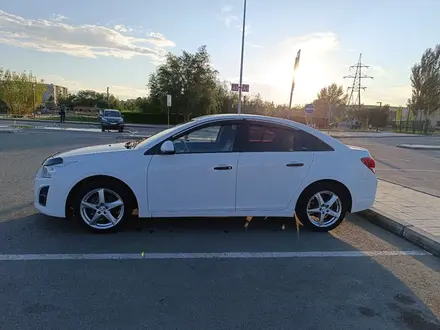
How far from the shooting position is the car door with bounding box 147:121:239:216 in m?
4.46

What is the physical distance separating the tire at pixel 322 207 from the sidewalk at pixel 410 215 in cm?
87

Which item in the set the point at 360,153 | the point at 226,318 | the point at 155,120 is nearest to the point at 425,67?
the point at 155,120

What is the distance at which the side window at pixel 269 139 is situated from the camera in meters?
4.70

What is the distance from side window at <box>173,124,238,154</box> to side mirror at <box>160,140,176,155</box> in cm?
18

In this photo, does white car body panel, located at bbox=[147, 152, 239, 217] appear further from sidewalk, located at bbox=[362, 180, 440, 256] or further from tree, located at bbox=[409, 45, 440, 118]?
tree, located at bbox=[409, 45, 440, 118]

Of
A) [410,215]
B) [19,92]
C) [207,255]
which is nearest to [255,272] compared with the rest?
[207,255]

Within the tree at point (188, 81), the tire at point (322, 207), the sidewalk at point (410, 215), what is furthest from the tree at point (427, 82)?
the tire at point (322, 207)

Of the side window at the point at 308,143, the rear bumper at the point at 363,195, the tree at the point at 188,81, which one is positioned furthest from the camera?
the tree at the point at 188,81

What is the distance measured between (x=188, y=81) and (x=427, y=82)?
117 ft

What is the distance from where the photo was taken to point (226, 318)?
2793mm

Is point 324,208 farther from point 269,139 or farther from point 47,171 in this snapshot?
point 47,171

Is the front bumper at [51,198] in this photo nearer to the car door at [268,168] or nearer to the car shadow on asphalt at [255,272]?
the car shadow on asphalt at [255,272]

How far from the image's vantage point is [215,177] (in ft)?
14.9

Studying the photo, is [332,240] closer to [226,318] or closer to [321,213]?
[321,213]
